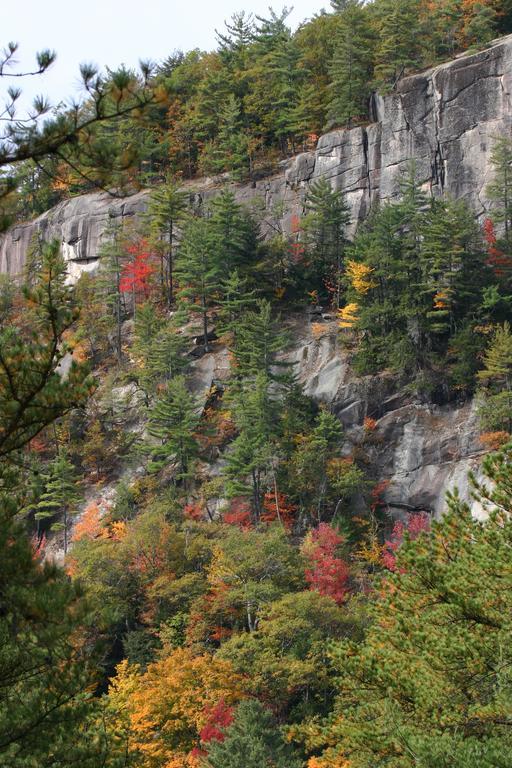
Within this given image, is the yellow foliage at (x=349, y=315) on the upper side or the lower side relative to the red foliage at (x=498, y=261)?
lower

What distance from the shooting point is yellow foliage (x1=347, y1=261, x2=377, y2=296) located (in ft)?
132

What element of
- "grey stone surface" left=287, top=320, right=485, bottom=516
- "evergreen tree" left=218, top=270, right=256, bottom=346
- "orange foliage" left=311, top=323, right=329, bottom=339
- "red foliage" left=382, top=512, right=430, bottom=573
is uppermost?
"evergreen tree" left=218, top=270, right=256, bottom=346

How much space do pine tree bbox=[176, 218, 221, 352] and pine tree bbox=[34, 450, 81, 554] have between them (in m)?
9.70

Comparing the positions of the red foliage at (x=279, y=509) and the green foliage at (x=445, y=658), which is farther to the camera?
the red foliage at (x=279, y=509)

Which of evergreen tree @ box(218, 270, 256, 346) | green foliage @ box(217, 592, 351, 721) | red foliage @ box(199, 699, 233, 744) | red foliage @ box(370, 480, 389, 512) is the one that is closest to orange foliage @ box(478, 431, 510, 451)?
red foliage @ box(370, 480, 389, 512)

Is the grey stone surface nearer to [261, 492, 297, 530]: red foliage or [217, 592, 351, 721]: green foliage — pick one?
[261, 492, 297, 530]: red foliage

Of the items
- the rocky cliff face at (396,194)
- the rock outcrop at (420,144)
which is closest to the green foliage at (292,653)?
the rocky cliff face at (396,194)

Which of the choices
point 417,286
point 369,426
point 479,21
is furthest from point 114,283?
point 479,21

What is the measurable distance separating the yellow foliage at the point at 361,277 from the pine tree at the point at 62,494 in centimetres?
1529

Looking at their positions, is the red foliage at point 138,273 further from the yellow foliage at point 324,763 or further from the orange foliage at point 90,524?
the yellow foliage at point 324,763

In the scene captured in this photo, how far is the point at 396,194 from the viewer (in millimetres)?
45500

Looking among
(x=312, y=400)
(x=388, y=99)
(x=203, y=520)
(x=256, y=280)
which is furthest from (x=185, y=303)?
(x=388, y=99)

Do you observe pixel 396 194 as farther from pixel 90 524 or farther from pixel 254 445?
pixel 90 524

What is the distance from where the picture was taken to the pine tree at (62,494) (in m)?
36.2
